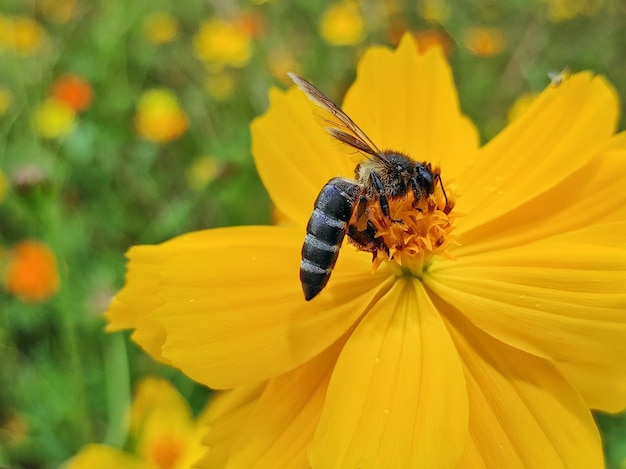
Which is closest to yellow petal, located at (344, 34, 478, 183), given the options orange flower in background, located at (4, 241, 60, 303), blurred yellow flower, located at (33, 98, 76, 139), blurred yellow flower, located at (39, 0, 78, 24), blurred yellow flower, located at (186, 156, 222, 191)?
blurred yellow flower, located at (186, 156, 222, 191)

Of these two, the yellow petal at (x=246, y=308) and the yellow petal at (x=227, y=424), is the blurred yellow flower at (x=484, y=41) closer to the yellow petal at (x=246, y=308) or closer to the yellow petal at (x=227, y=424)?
the yellow petal at (x=246, y=308)

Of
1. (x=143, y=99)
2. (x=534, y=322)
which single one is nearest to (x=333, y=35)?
(x=143, y=99)

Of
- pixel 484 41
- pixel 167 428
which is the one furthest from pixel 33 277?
pixel 484 41

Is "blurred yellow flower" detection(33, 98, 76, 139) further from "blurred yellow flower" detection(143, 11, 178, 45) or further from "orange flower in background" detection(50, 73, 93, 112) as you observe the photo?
→ "blurred yellow flower" detection(143, 11, 178, 45)

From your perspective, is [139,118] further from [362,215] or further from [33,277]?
[362,215]

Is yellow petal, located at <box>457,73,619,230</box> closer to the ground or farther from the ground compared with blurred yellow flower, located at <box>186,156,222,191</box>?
farther from the ground

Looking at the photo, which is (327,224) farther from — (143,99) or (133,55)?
(133,55)
